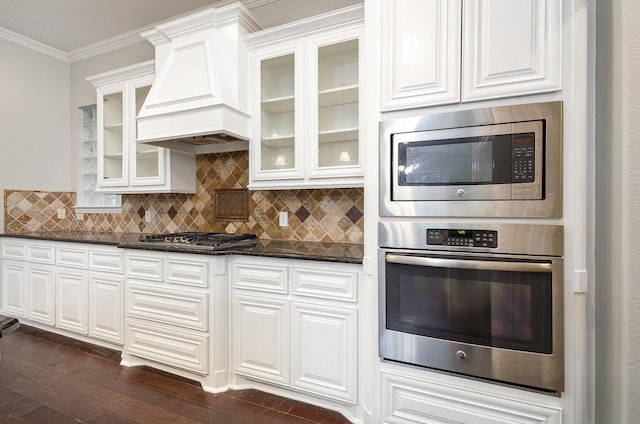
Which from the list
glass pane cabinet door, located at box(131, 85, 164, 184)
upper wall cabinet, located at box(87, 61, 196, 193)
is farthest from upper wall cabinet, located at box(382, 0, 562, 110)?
glass pane cabinet door, located at box(131, 85, 164, 184)

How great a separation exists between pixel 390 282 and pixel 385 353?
35 centimetres

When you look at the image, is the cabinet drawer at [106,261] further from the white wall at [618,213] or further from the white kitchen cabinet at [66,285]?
the white wall at [618,213]

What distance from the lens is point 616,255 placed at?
1186 mm

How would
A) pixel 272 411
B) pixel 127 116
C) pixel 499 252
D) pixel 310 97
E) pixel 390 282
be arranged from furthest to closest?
1. pixel 127 116
2. pixel 310 97
3. pixel 272 411
4. pixel 390 282
5. pixel 499 252

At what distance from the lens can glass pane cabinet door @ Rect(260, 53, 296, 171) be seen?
2.47 meters

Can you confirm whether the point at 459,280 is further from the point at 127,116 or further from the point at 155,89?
the point at 127,116

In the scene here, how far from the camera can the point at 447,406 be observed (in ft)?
4.98

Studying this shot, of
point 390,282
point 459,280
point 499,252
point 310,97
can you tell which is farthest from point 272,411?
point 310,97

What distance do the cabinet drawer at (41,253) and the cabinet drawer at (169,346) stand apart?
1.28 metres

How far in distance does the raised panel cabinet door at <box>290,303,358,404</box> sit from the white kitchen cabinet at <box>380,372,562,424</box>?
28 cm

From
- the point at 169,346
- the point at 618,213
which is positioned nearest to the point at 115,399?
the point at 169,346

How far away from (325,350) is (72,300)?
2.46m

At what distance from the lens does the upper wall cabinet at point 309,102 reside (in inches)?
89.3

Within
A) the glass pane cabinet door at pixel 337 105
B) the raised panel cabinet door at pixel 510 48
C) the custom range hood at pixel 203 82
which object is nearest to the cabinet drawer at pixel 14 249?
the custom range hood at pixel 203 82
